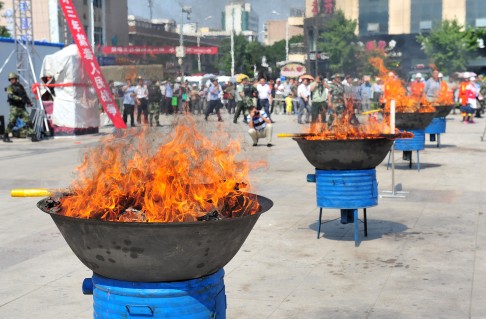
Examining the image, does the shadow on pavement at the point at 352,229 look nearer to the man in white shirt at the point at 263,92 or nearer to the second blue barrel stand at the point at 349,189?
the second blue barrel stand at the point at 349,189

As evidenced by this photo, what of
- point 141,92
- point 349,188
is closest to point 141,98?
point 141,92

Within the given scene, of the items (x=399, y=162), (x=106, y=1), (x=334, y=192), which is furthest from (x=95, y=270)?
(x=106, y=1)

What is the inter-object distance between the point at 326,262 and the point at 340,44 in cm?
5034

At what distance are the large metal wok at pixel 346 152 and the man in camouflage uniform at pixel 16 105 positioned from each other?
1388 centimetres

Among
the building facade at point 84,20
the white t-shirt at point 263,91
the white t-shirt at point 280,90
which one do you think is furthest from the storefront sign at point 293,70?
the white t-shirt at point 263,91

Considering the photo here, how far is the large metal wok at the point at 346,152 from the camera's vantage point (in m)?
7.52

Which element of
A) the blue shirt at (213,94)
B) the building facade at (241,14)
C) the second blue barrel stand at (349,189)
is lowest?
the second blue barrel stand at (349,189)

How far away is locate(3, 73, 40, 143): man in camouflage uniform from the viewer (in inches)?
786

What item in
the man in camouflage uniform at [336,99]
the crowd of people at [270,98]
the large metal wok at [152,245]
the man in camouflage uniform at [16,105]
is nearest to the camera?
the large metal wok at [152,245]

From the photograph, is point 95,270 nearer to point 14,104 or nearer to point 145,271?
point 145,271

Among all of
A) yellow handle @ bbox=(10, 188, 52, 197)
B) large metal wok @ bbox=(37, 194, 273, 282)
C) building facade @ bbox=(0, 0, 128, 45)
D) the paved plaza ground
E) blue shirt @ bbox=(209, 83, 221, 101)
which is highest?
building facade @ bbox=(0, 0, 128, 45)

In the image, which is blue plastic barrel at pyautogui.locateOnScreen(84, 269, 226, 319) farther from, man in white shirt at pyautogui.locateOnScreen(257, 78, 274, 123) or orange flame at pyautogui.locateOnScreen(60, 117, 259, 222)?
man in white shirt at pyautogui.locateOnScreen(257, 78, 274, 123)

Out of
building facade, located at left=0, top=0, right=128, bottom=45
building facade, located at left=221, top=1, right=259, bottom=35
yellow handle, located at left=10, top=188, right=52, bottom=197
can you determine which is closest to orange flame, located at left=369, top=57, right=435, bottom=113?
building facade, located at left=221, top=1, right=259, bottom=35

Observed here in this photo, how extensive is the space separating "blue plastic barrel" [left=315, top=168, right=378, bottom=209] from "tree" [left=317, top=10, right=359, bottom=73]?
46816mm
